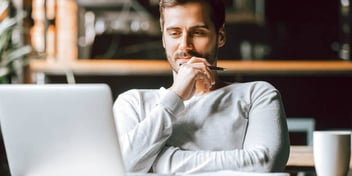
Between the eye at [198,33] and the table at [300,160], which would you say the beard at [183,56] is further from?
the table at [300,160]

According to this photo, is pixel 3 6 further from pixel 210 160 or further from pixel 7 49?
pixel 210 160

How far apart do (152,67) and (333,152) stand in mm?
1725

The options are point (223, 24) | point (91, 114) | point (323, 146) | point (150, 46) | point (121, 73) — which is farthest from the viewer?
point (150, 46)

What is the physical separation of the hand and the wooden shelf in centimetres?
155

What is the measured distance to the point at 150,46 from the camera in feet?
11.0

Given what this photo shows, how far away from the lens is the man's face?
149 cm

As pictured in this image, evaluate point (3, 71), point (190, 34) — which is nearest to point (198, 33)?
point (190, 34)

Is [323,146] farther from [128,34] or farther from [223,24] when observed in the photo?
[128,34]

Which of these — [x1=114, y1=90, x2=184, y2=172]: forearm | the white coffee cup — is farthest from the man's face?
the white coffee cup

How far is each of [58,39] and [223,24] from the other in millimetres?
1811

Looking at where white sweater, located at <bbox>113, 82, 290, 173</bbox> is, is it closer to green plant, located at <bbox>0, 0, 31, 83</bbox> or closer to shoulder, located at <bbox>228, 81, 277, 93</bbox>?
shoulder, located at <bbox>228, 81, 277, 93</bbox>

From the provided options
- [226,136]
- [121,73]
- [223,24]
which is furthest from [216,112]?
[121,73]

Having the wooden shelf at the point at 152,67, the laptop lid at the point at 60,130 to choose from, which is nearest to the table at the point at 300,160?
the laptop lid at the point at 60,130

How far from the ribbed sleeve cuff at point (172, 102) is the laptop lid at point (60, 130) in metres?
0.18
